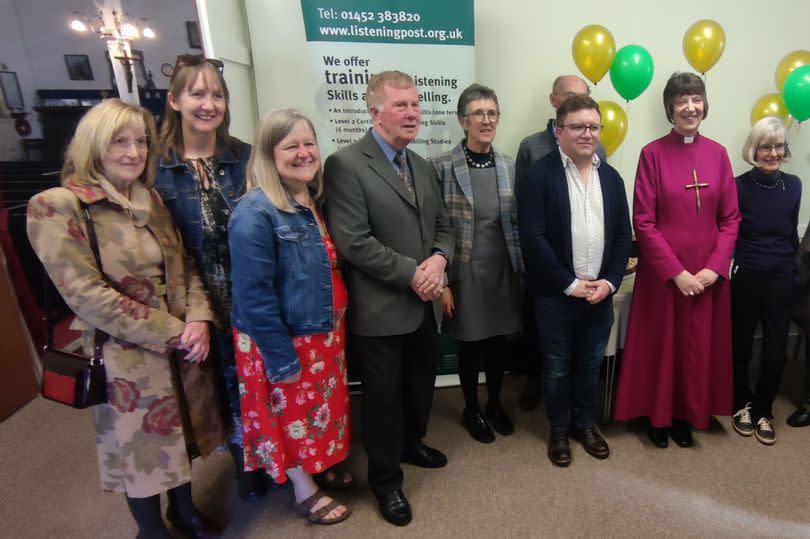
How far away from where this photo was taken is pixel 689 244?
6.36 feet

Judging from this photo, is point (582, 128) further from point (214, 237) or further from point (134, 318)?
point (134, 318)

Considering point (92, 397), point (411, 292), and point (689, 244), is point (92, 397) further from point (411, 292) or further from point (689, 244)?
point (689, 244)

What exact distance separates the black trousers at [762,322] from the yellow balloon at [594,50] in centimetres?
134

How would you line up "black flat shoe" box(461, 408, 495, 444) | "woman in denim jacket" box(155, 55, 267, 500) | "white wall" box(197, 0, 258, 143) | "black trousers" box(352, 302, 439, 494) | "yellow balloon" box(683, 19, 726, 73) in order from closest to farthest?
"woman in denim jacket" box(155, 55, 267, 500), "black trousers" box(352, 302, 439, 494), "black flat shoe" box(461, 408, 495, 444), "white wall" box(197, 0, 258, 143), "yellow balloon" box(683, 19, 726, 73)

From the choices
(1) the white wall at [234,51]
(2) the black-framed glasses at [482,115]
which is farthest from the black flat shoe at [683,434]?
(1) the white wall at [234,51]

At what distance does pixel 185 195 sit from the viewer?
61.9 inches

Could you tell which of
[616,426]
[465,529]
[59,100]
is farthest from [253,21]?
[616,426]

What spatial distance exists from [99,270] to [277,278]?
1.62ft

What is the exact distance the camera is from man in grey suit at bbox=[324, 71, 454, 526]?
1.56m

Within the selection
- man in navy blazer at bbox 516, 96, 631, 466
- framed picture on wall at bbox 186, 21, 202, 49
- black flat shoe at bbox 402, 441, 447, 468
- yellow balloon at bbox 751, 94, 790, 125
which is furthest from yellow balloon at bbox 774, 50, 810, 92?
framed picture on wall at bbox 186, 21, 202, 49

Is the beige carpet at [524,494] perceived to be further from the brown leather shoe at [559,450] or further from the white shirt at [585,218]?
the white shirt at [585,218]

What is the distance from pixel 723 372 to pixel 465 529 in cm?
138

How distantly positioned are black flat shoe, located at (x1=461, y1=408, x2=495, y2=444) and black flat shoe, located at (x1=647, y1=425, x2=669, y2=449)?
29.6 inches

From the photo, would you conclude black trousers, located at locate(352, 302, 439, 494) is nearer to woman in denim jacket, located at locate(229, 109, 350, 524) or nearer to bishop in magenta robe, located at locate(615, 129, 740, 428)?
woman in denim jacket, located at locate(229, 109, 350, 524)
